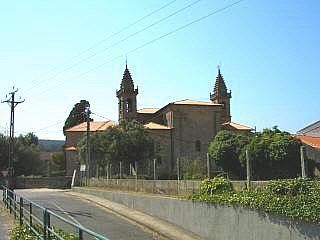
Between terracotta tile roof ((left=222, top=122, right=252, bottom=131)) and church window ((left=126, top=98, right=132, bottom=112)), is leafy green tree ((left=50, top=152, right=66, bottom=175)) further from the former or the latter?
terracotta tile roof ((left=222, top=122, right=252, bottom=131))

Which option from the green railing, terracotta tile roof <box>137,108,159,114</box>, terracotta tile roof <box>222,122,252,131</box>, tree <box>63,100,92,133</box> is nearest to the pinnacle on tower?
terracotta tile roof <box>137,108,159,114</box>

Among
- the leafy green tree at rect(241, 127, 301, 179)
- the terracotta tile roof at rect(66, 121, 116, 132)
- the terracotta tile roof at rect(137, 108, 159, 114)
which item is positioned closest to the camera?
the leafy green tree at rect(241, 127, 301, 179)

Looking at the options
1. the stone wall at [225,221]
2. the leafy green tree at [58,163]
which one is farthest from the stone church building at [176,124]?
the stone wall at [225,221]

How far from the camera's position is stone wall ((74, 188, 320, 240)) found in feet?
43.3

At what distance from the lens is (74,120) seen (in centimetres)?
10431

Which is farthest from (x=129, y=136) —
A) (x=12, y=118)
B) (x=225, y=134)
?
(x=12, y=118)

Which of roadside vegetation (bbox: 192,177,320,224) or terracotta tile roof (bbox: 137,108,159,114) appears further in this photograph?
terracotta tile roof (bbox: 137,108,159,114)

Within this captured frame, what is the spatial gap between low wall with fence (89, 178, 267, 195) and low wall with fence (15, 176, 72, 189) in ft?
118

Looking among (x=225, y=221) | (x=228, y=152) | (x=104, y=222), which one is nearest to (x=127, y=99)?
(x=228, y=152)

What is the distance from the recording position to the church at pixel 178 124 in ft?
260

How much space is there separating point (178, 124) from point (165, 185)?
2118 inches

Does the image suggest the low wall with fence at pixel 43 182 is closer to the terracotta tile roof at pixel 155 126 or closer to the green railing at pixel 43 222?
the terracotta tile roof at pixel 155 126

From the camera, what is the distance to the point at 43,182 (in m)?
75.6

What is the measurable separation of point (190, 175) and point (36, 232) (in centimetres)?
1345
